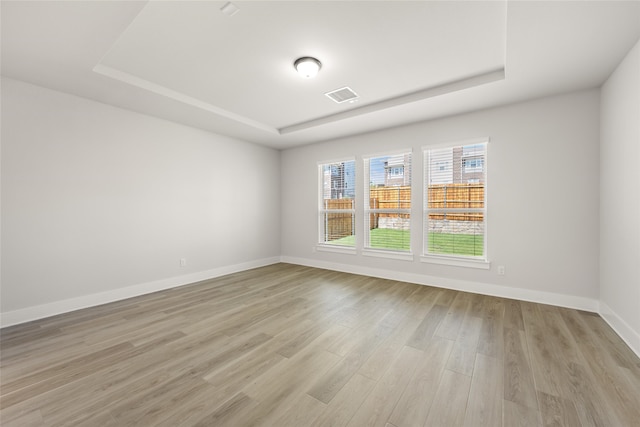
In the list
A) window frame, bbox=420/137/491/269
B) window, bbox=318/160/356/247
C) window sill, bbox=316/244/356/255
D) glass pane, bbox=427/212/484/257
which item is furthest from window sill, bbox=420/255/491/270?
window, bbox=318/160/356/247

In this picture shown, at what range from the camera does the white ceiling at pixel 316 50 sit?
1.93 m

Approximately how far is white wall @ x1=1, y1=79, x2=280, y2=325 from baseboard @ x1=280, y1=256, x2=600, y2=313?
2533 millimetres

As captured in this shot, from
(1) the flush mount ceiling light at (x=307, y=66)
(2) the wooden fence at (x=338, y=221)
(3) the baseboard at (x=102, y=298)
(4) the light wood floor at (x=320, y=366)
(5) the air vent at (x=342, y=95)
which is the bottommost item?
(4) the light wood floor at (x=320, y=366)

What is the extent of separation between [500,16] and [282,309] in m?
3.53

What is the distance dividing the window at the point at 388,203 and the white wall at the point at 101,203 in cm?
270

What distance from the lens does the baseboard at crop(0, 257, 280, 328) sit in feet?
9.17

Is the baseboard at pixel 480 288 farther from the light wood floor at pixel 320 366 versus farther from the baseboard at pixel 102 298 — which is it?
the baseboard at pixel 102 298

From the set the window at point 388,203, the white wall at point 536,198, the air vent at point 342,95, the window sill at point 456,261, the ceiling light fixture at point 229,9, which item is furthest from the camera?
the window at point 388,203

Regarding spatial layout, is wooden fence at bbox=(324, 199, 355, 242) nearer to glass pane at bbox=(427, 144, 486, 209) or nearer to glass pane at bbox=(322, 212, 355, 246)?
glass pane at bbox=(322, 212, 355, 246)

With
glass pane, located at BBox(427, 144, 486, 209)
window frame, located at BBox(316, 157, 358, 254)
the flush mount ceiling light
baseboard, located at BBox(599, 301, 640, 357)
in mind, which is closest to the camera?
baseboard, located at BBox(599, 301, 640, 357)

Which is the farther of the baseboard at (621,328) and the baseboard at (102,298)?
the baseboard at (102,298)

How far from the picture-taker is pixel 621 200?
250 cm

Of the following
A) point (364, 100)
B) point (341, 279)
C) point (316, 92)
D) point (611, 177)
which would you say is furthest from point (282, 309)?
point (611, 177)

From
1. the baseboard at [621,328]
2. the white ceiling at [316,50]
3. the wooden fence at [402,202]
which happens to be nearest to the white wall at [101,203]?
the white ceiling at [316,50]
